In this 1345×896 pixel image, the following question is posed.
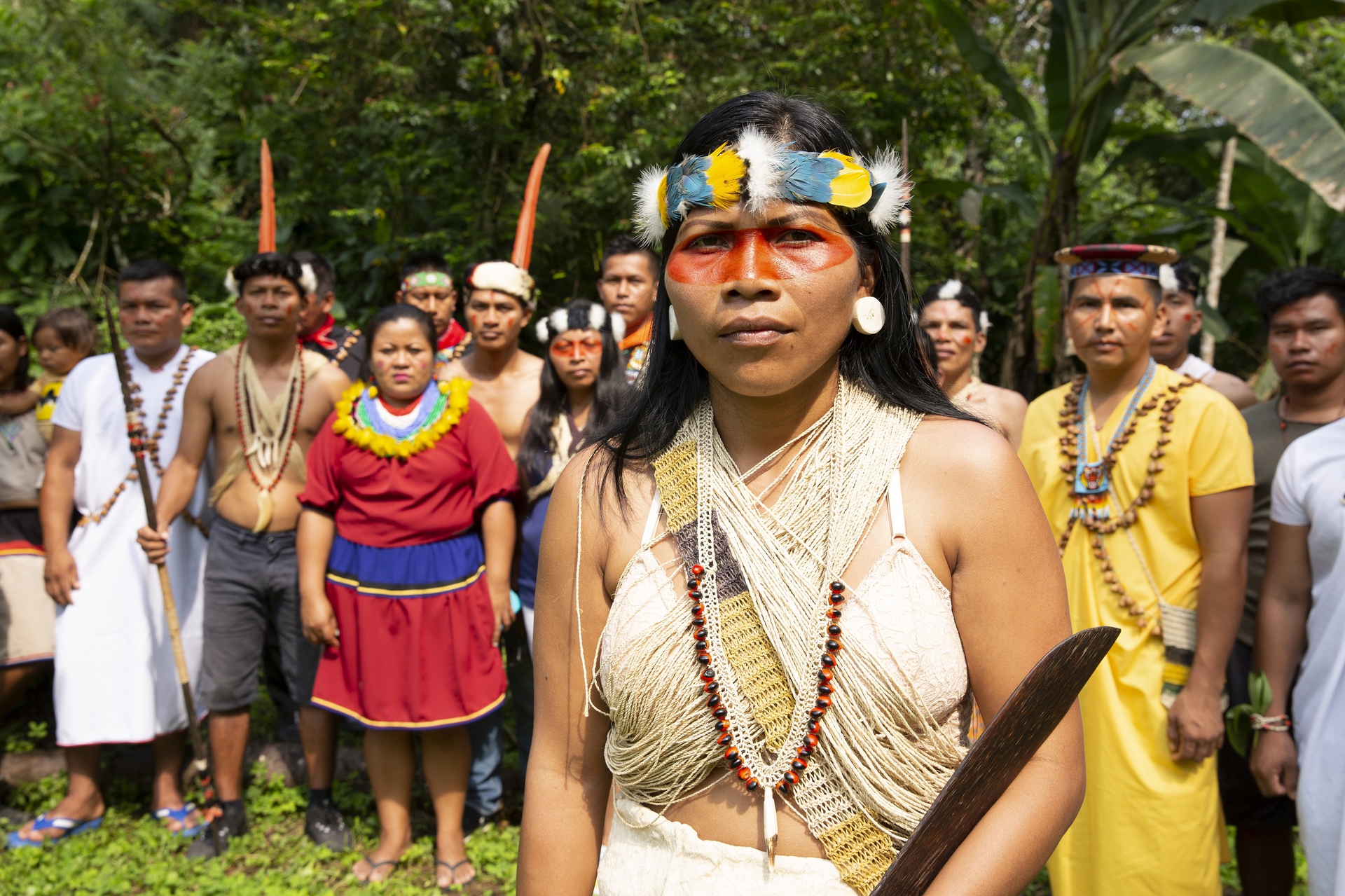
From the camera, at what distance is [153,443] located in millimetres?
4582

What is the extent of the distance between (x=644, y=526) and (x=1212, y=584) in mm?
2269

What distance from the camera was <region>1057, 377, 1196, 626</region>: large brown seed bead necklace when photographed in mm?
3229

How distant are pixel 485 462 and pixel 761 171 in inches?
110

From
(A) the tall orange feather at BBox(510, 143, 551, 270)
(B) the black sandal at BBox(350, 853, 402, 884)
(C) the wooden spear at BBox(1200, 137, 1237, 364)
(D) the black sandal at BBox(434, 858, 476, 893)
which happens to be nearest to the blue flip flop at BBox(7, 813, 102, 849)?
(B) the black sandal at BBox(350, 853, 402, 884)

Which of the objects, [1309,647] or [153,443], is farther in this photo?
[153,443]

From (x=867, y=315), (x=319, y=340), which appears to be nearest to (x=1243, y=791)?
(x=867, y=315)

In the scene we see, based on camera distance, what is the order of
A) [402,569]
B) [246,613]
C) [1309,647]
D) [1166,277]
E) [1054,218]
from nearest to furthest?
[1309,647], [1166,277], [402,569], [246,613], [1054,218]

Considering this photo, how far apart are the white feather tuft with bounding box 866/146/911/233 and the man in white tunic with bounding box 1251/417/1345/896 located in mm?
1969

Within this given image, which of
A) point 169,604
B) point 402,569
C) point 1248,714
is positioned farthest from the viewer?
point 169,604

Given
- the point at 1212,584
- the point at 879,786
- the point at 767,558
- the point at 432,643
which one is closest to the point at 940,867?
the point at 879,786

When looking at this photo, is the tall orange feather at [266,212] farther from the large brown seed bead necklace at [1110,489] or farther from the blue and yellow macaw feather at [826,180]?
the blue and yellow macaw feather at [826,180]

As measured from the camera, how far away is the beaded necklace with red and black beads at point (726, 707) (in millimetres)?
1495

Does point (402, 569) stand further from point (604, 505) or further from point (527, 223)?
point (604, 505)

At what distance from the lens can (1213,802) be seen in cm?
315
